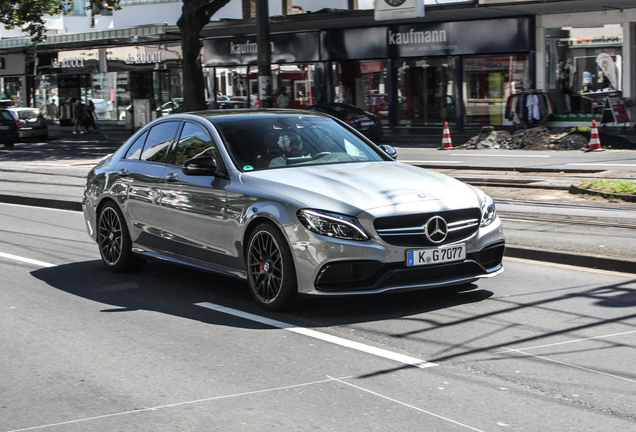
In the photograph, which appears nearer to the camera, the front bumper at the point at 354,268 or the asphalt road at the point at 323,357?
the asphalt road at the point at 323,357

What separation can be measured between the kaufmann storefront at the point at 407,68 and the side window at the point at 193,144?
24020 mm

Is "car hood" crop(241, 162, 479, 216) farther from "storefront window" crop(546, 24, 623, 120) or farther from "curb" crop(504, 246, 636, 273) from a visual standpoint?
"storefront window" crop(546, 24, 623, 120)

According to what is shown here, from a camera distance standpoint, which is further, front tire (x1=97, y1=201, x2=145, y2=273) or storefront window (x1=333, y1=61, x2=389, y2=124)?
storefront window (x1=333, y1=61, x2=389, y2=124)

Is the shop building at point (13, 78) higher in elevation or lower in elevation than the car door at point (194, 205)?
higher

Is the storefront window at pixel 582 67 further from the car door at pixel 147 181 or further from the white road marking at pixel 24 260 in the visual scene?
the car door at pixel 147 181

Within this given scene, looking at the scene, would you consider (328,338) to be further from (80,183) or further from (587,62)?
(587,62)

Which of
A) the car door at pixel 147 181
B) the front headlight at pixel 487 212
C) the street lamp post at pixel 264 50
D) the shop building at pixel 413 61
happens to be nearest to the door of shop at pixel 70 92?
the shop building at pixel 413 61

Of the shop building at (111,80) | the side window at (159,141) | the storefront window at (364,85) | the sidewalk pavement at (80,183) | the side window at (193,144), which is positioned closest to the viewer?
the side window at (193,144)

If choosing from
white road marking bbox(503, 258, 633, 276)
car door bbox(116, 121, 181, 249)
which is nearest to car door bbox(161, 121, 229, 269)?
car door bbox(116, 121, 181, 249)

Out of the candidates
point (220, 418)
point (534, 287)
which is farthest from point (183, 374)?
point (534, 287)

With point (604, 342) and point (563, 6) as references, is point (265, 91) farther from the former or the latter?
point (604, 342)

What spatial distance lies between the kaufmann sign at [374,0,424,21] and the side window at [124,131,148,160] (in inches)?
844

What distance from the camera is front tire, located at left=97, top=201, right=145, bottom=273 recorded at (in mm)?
8258

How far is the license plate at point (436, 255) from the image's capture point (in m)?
6.10
